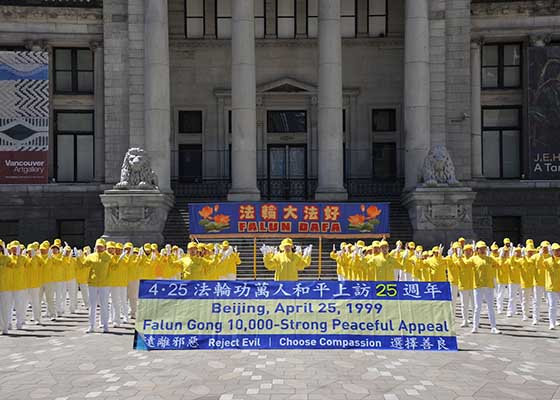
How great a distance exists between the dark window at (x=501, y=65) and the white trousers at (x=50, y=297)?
2643 cm

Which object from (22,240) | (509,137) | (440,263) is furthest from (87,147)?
(440,263)

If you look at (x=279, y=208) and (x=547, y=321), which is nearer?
(x=547, y=321)

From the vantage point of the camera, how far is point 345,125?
40.3m

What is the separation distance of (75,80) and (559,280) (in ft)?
93.4

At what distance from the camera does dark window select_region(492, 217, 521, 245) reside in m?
37.2

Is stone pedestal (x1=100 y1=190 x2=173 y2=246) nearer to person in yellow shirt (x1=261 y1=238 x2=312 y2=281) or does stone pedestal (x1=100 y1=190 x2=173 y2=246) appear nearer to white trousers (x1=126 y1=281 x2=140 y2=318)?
white trousers (x1=126 y1=281 x2=140 y2=318)

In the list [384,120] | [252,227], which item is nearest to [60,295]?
[252,227]

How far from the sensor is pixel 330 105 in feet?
111

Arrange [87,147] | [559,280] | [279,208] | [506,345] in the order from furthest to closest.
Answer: [87,147] < [279,208] < [559,280] < [506,345]

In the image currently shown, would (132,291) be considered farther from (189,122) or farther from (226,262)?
(189,122)

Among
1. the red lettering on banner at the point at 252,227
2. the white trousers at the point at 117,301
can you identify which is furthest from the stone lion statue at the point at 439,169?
the white trousers at the point at 117,301

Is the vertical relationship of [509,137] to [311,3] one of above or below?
below

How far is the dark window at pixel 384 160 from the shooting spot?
40000mm

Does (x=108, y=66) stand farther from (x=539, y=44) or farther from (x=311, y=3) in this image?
(x=539, y=44)
